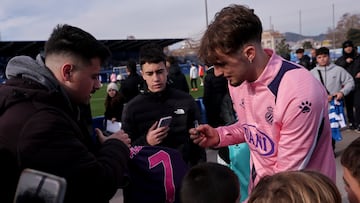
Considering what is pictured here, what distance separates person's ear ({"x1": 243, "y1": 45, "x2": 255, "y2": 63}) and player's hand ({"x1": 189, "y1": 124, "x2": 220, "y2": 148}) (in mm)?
650

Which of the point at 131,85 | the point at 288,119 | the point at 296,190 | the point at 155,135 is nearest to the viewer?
the point at 296,190

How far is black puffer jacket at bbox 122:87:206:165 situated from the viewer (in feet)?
11.1

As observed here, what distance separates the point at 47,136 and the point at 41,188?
37 centimetres

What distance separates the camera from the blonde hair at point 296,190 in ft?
4.41

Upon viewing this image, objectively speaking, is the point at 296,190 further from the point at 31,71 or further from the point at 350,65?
the point at 350,65

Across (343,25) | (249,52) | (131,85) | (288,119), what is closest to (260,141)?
(288,119)

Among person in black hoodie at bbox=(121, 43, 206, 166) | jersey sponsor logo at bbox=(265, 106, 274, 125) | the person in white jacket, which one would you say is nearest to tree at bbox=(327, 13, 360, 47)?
the person in white jacket

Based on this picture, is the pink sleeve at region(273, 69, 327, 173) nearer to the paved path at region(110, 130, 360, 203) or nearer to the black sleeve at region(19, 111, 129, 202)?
the black sleeve at region(19, 111, 129, 202)

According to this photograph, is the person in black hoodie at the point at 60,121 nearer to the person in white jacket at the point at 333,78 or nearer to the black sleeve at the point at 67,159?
the black sleeve at the point at 67,159

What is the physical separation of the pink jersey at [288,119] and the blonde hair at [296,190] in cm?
37

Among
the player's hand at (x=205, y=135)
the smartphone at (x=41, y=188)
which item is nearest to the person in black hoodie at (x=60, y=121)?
the smartphone at (x=41, y=188)

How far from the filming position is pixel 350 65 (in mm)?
8961

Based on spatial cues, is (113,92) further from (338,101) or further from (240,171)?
(240,171)

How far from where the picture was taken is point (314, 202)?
1.33m
